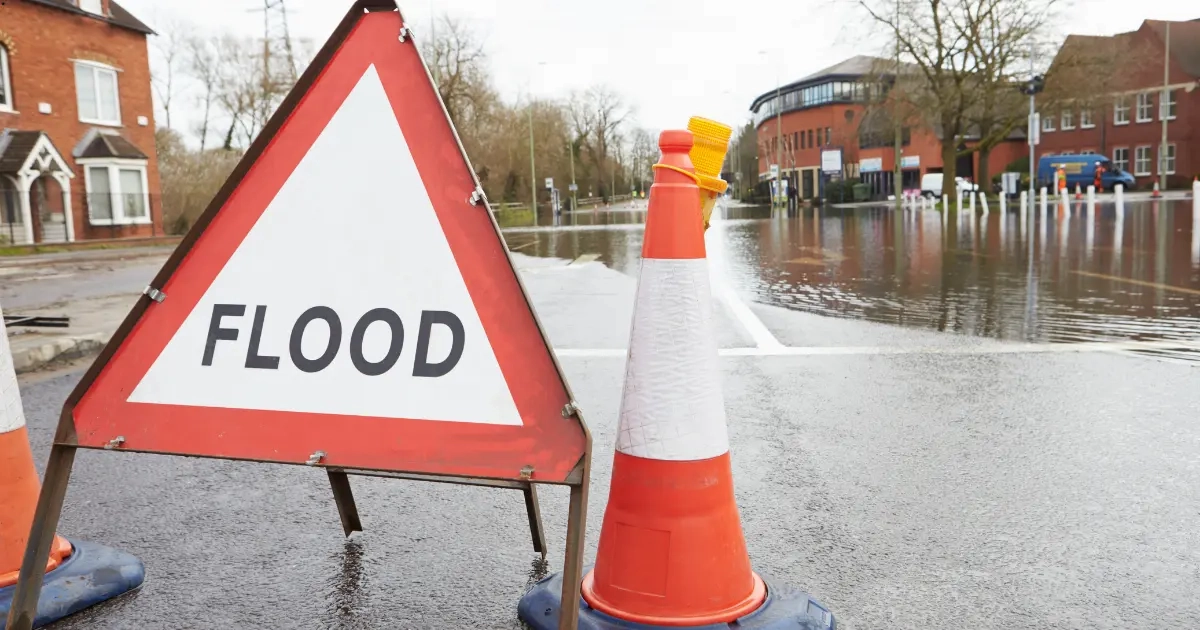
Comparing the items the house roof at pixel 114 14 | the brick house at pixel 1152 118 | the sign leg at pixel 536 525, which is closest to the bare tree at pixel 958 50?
the brick house at pixel 1152 118

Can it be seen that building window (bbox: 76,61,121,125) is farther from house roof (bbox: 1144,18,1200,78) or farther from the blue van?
house roof (bbox: 1144,18,1200,78)

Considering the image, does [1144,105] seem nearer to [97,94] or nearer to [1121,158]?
[1121,158]

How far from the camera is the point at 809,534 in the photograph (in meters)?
3.52

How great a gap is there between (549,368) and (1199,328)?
7.69 meters

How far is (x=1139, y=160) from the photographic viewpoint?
6525 cm

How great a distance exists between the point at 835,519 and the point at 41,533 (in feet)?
8.76

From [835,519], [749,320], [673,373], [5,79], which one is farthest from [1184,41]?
[673,373]

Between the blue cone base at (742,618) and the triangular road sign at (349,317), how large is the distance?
0.53m

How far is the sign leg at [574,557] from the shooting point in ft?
7.68

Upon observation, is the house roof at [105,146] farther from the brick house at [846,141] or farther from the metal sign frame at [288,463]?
the brick house at [846,141]

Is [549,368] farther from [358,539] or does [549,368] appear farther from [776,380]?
[776,380]

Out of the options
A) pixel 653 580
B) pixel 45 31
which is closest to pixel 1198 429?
pixel 653 580

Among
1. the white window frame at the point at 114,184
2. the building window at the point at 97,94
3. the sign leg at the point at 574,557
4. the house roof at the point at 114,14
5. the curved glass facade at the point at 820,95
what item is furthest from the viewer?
the curved glass facade at the point at 820,95

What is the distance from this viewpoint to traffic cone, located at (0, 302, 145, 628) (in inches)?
117
